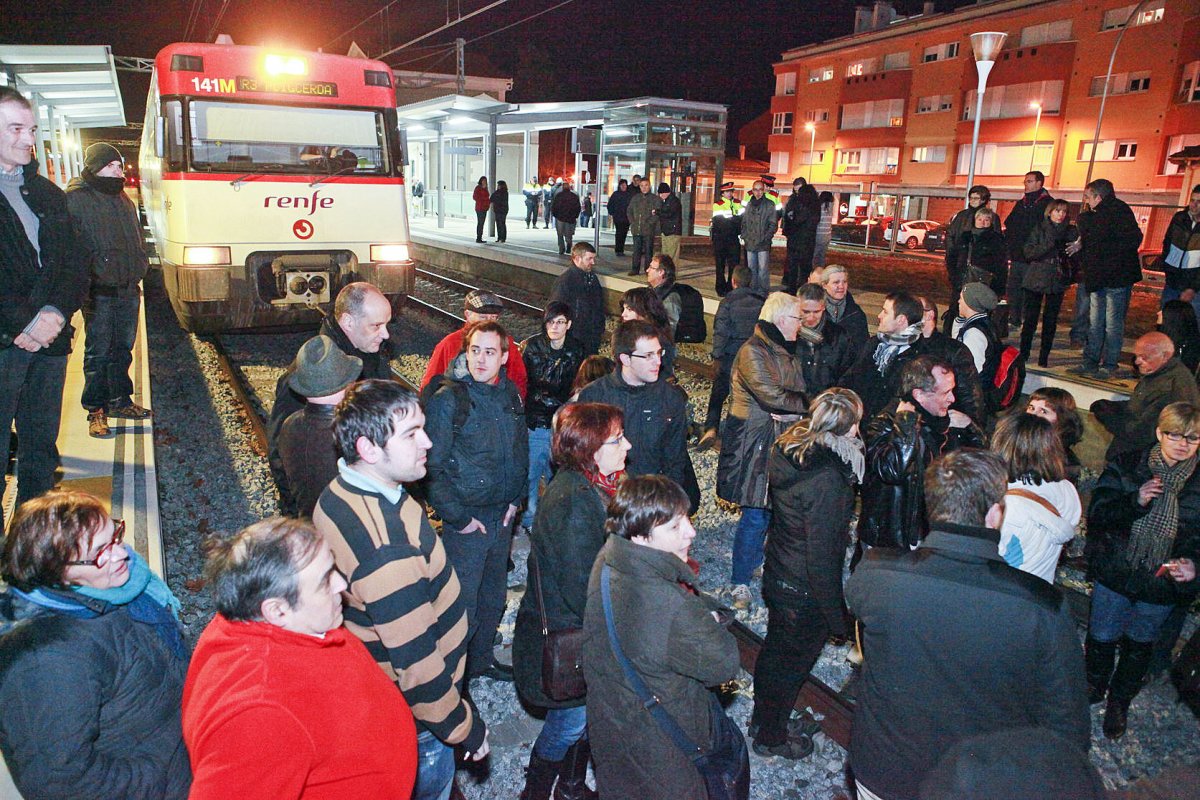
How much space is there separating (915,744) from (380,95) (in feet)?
31.8

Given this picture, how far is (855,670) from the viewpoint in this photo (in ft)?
13.8

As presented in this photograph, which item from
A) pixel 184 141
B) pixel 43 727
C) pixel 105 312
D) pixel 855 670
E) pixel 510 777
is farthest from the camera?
pixel 184 141

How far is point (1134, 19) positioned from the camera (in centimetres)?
3369

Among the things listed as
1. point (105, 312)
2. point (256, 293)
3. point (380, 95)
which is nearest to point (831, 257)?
point (380, 95)

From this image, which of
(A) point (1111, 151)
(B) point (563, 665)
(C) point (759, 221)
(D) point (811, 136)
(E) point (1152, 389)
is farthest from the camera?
(D) point (811, 136)

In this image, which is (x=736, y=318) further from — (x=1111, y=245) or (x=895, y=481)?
(x=1111, y=245)

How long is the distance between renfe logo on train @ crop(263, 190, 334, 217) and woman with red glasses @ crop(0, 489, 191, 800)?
26.5 feet

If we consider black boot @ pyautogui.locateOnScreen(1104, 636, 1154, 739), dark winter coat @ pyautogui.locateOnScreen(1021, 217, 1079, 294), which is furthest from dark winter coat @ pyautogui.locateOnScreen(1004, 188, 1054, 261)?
black boot @ pyautogui.locateOnScreen(1104, 636, 1154, 739)

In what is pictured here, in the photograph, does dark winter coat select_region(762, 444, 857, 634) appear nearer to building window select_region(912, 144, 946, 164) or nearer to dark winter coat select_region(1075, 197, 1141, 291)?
dark winter coat select_region(1075, 197, 1141, 291)

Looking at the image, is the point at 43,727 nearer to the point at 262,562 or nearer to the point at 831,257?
the point at 262,562

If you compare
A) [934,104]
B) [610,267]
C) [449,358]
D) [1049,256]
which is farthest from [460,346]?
[934,104]

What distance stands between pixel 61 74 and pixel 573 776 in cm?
1177

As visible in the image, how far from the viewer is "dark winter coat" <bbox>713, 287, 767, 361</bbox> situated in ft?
21.8

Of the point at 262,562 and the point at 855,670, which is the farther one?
the point at 855,670
